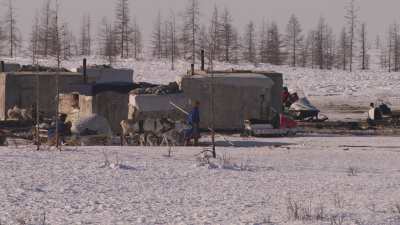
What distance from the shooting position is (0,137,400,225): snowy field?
927 cm

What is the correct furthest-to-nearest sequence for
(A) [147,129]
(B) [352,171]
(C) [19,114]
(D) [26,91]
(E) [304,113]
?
1. (E) [304,113]
2. (D) [26,91]
3. (C) [19,114]
4. (A) [147,129]
5. (B) [352,171]

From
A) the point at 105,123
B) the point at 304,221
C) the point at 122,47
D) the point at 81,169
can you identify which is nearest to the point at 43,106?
the point at 105,123

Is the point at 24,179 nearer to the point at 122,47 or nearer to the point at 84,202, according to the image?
the point at 84,202

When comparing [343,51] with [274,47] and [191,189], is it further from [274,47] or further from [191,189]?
[191,189]

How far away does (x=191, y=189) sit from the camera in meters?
11.5

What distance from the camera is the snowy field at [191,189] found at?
9.27 m

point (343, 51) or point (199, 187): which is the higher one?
point (343, 51)

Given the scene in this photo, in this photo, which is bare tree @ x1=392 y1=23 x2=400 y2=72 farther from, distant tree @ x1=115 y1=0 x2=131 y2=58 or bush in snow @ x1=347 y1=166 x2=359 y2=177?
bush in snow @ x1=347 y1=166 x2=359 y2=177

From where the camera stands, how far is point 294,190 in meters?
11.6

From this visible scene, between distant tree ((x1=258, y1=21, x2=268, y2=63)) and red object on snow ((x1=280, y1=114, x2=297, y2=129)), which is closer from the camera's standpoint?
red object on snow ((x1=280, y1=114, x2=297, y2=129))

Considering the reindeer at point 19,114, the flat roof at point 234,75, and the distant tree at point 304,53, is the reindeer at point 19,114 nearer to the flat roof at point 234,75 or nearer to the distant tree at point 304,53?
the flat roof at point 234,75

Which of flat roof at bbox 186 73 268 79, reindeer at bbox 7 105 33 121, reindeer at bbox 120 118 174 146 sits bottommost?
reindeer at bbox 120 118 174 146

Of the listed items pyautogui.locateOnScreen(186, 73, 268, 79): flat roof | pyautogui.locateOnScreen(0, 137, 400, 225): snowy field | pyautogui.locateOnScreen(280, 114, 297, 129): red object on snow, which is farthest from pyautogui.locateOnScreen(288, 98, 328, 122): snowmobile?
pyautogui.locateOnScreen(0, 137, 400, 225): snowy field

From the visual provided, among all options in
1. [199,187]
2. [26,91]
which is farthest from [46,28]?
[199,187]
